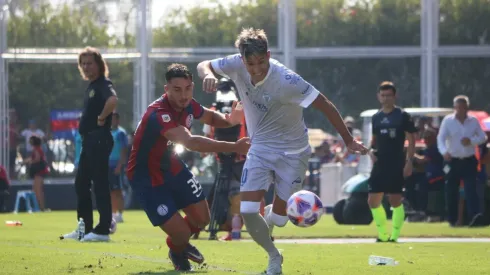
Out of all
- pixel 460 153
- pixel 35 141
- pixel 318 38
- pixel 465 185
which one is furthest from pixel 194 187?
pixel 318 38

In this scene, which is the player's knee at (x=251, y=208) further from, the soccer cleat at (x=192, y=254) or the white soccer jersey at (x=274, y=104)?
the soccer cleat at (x=192, y=254)

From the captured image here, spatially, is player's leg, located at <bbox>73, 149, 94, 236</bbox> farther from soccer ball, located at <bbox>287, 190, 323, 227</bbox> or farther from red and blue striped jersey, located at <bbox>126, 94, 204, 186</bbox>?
soccer ball, located at <bbox>287, 190, 323, 227</bbox>

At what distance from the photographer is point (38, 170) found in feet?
90.9

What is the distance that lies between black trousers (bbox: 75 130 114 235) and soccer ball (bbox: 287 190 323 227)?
493cm

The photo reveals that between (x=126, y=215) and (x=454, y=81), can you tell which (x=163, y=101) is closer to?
(x=126, y=215)

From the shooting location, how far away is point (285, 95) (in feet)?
32.8

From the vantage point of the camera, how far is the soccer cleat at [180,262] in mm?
10578

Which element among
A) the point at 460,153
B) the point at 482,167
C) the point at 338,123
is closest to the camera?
the point at 338,123

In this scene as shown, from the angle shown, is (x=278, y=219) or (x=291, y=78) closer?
(x=291, y=78)

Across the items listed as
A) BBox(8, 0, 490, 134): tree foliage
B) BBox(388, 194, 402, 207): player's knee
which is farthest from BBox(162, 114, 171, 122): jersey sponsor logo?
BBox(8, 0, 490, 134): tree foliage

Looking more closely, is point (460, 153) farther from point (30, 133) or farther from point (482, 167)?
point (30, 133)

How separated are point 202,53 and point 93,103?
15278 millimetres

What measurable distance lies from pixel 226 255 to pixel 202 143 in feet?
9.09

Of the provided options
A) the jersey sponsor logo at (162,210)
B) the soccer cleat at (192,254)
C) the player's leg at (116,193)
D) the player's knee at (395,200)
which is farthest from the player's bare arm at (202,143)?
the player's leg at (116,193)
